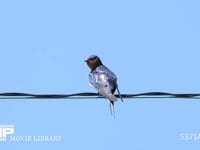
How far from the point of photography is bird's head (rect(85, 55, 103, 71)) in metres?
11.2

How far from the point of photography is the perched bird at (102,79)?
370 inches

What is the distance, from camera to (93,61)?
11.3 metres

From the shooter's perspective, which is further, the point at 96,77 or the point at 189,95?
the point at 96,77

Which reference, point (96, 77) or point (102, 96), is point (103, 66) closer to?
point (96, 77)

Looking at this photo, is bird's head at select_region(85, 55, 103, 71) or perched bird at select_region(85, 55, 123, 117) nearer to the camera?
perched bird at select_region(85, 55, 123, 117)

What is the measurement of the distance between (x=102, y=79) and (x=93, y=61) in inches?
41.6

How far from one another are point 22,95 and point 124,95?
103 centimetres

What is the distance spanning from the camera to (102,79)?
10258 mm

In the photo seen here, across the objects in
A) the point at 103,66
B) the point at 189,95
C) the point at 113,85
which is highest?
the point at 103,66

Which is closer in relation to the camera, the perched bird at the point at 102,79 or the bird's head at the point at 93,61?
the perched bird at the point at 102,79

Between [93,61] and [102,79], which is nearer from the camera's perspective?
[102,79]

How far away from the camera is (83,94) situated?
8.42 m
